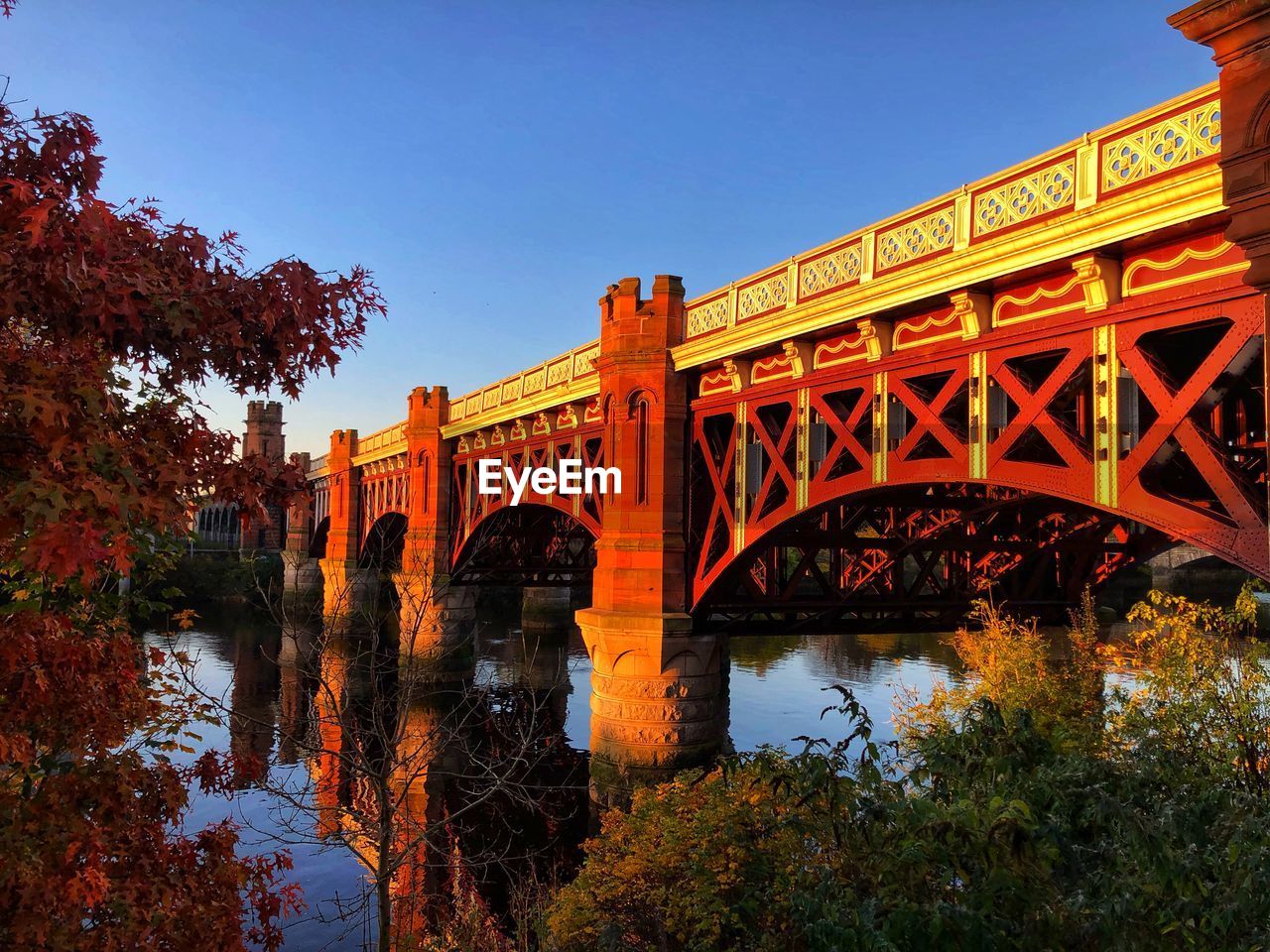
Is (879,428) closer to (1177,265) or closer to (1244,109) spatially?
(1177,265)

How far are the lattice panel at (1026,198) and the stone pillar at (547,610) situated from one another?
45.7 meters

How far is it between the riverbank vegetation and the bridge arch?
2246 centimetres

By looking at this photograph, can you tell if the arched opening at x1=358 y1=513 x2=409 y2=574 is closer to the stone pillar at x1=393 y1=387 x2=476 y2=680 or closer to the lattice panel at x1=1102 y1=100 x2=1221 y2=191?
the stone pillar at x1=393 y1=387 x2=476 y2=680

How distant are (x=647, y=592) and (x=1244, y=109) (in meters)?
14.7

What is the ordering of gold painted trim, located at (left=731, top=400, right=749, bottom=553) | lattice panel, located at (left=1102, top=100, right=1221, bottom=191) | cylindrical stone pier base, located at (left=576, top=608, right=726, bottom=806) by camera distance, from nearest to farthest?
lattice panel, located at (left=1102, top=100, right=1221, bottom=191) < gold painted trim, located at (left=731, top=400, right=749, bottom=553) < cylindrical stone pier base, located at (left=576, top=608, right=726, bottom=806)

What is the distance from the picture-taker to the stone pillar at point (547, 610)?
181 ft

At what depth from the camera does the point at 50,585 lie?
554cm

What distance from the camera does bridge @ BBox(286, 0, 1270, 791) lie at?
906 cm

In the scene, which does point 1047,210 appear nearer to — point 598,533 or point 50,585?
point 50,585

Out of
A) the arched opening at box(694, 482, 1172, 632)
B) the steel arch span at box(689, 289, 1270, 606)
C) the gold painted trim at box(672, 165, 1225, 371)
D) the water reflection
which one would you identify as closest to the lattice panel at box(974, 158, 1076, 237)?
the gold painted trim at box(672, 165, 1225, 371)

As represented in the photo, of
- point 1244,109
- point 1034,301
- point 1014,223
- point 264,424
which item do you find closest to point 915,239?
point 1014,223

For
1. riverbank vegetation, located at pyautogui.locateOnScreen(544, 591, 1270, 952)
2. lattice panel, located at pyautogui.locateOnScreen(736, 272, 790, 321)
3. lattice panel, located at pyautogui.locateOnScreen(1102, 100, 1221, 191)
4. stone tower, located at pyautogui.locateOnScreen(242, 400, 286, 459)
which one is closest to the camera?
riverbank vegetation, located at pyautogui.locateOnScreen(544, 591, 1270, 952)

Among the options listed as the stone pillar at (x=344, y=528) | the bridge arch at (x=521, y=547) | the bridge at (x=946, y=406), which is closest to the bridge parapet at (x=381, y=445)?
the stone pillar at (x=344, y=528)

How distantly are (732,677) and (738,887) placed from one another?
29.9 m
